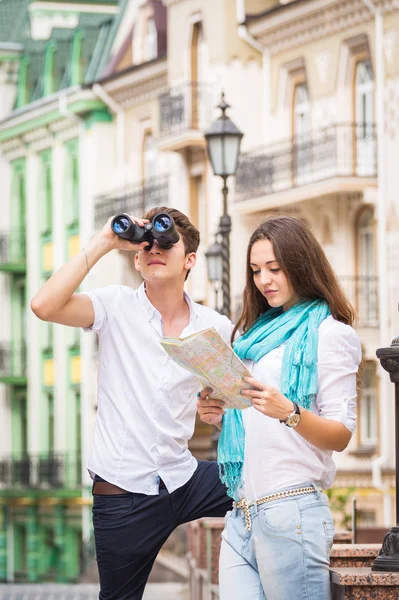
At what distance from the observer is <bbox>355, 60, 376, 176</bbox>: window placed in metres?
27.5

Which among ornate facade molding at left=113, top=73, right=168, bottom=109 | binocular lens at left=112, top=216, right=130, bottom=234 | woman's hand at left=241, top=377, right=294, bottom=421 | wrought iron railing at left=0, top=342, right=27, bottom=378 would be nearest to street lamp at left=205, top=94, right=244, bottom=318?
binocular lens at left=112, top=216, right=130, bottom=234

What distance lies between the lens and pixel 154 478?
6605 millimetres

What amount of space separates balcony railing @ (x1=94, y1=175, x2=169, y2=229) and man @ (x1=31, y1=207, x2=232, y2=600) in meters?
27.7

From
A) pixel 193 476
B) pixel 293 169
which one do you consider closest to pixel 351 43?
pixel 293 169

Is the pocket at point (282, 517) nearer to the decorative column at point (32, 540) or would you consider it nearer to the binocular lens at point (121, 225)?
the binocular lens at point (121, 225)

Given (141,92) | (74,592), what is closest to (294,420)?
(74,592)

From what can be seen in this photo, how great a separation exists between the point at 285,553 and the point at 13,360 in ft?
127

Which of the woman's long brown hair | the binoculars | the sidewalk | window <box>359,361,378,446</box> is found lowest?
the sidewalk

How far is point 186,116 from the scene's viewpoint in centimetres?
→ 3291

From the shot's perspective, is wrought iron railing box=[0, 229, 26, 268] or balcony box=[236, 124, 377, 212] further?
wrought iron railing box=[0, 229, 26, 268]

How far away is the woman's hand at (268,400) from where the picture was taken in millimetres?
5609

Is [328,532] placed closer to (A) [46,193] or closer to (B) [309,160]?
(B) [309,160]

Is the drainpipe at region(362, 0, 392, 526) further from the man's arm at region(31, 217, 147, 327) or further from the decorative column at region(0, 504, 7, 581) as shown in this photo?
the man's arm at region(31, 217, 147, 327)

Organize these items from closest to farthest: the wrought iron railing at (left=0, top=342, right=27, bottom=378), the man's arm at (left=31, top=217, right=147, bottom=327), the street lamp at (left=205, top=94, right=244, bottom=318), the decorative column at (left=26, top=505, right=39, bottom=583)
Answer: the man's arm at (left=31, top=217, right=147, bottom=327), the street lamp at (left=205, top=94, right=244, bottom=318), the decorative column at (left=26, top=505, right=39, bottom=583), the wrought iron railing at (left=0, top=342, right=27, bottom=378)
